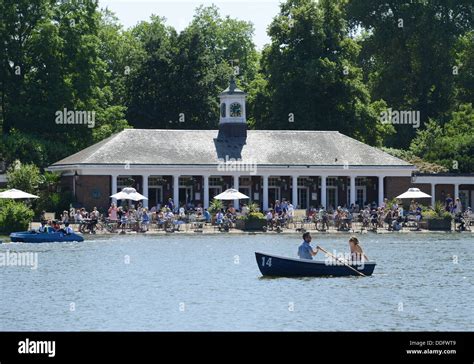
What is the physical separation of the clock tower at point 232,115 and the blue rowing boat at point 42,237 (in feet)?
81.8

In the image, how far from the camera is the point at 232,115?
89312 mm

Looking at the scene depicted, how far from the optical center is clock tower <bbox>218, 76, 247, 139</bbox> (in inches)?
3494

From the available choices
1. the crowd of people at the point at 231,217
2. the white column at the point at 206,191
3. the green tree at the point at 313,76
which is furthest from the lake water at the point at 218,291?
the green tree at the point at 313,76

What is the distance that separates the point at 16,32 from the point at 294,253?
132 ft

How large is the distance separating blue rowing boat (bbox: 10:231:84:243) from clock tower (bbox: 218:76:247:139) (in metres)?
24.9

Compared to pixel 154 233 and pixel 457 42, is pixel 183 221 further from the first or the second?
pixel 457 42

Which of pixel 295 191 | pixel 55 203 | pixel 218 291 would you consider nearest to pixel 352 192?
pixel 295 191

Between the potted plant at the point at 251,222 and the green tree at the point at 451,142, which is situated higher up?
the green tree at the point at 451,142

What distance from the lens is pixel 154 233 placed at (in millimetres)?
72812

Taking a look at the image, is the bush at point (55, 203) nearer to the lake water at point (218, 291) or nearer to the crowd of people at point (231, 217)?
the crowd of people at point (231, 217)

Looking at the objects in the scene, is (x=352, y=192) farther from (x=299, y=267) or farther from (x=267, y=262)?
(x=299, y=267)

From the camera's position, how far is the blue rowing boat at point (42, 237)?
212 ft

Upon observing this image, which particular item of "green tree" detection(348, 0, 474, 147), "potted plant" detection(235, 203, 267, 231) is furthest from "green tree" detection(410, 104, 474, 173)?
"potted plant" detection(235, 203, 267, 231)

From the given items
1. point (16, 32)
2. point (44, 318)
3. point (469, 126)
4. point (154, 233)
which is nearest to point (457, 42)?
point (469, 126)
